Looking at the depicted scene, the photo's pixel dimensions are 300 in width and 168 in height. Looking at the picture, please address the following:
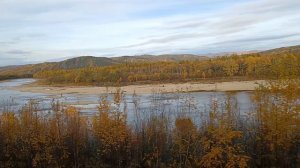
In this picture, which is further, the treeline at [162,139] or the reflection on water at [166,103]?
the reflection on water at [166,103]

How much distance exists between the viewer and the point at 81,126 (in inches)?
475

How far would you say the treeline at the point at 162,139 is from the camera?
10406 millimetres

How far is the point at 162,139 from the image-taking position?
11391 mm

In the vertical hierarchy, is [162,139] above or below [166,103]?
above

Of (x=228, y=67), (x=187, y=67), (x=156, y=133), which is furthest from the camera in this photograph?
(x=187, y=67)

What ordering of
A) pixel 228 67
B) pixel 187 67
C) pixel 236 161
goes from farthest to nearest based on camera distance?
1. pixel 187 67
2. pixel 228 67
3. pixel 236 161

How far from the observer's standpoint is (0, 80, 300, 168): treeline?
34.1ft

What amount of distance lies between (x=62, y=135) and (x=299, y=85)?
7.09m

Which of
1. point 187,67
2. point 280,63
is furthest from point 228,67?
point 280,63

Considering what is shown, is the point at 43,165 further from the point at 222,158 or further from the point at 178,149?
the point at 222,158

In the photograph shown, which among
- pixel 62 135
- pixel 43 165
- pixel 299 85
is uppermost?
pixel 299 85

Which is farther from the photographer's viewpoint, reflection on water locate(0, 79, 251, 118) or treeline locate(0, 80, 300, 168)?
reflection on water locate(0, 79, 251, 118)

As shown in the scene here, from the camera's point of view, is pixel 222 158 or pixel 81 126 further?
pixel 81 126

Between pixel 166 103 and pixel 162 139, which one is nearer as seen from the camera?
pixel 162 139
